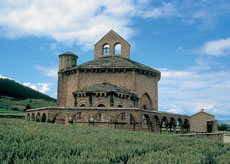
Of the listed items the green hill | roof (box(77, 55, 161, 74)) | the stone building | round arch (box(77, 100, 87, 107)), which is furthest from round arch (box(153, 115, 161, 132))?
the green hill

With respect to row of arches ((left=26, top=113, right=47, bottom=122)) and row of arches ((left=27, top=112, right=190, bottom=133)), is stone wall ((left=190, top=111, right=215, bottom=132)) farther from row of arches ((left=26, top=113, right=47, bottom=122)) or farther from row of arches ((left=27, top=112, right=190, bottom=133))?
row of arches ((left=26, top=113, right=47, bottom=122))

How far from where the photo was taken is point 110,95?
2414 centimetres

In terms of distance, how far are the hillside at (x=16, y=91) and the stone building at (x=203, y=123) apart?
48.1m

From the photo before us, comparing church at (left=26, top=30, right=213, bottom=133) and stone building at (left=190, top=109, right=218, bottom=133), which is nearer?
church at (left=26, top=30, right=213, bottom=133)

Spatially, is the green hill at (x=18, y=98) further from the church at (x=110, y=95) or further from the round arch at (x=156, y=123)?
the round arch at (x=156, y=123)

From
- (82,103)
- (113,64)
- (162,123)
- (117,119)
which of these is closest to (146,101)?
(162,123)

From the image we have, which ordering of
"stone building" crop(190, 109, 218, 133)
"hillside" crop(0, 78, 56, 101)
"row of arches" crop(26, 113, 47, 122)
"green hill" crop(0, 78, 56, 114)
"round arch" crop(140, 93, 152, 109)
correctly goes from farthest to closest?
"hillside" crop(0, 78, 56, 101), "green hill" crop(0, 78, 56, 114), "stone building" crop(190, 109, 218, 133), "round arch" crop(140, 93, 152, 109), "row of arches" crop(26, 113, 47, 122)

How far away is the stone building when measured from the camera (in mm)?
34188

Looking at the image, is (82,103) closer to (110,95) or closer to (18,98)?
(110,95)

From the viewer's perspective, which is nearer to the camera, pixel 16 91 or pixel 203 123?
pixel 203 123

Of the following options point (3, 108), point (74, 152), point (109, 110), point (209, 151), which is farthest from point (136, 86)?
point (3, 108)

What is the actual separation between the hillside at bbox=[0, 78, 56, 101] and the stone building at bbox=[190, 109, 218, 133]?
48.1 metres

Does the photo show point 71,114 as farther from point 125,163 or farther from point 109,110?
point 125,163

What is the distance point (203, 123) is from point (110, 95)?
18.0 metres
